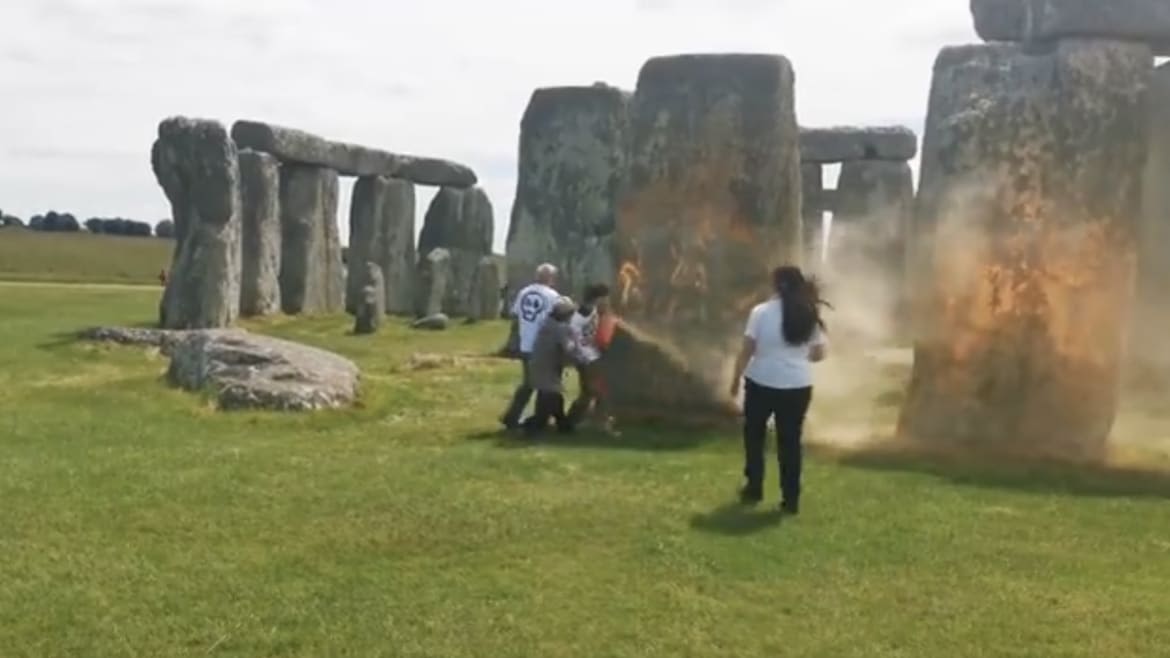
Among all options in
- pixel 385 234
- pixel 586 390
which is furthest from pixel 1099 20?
pixel 385 234

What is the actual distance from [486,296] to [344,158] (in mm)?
3719

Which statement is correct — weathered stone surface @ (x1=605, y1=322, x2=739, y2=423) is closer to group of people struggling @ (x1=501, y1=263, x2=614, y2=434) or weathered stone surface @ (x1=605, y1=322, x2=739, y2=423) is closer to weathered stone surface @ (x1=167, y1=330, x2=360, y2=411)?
group of people struggling @ (x1=501, y1=263, x2=614, y2=434)

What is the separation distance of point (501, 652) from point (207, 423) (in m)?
6.48

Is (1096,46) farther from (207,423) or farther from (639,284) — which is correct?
(207,423)

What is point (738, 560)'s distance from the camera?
8.77 m

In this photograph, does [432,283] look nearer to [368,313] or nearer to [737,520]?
[368,313]

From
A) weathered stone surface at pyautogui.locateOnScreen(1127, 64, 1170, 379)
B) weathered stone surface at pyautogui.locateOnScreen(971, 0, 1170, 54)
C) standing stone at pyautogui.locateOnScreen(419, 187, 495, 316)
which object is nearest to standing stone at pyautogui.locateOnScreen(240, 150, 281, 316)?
standing stone at pyautogui.locateOnScreen(419, 187, 495, 316)

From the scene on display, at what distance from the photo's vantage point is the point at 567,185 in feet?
82.5

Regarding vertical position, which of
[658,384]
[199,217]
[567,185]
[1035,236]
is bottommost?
[658,384]

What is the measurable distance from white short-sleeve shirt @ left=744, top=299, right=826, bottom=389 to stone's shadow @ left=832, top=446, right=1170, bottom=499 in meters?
1.87

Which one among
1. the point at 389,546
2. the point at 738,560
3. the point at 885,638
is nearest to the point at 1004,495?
the point at 738,560

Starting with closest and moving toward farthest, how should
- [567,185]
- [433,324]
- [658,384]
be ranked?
[658,384] < [567,185] < [433,324]

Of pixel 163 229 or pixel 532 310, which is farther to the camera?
pixel 163 229

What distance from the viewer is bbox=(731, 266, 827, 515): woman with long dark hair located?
394 inches
